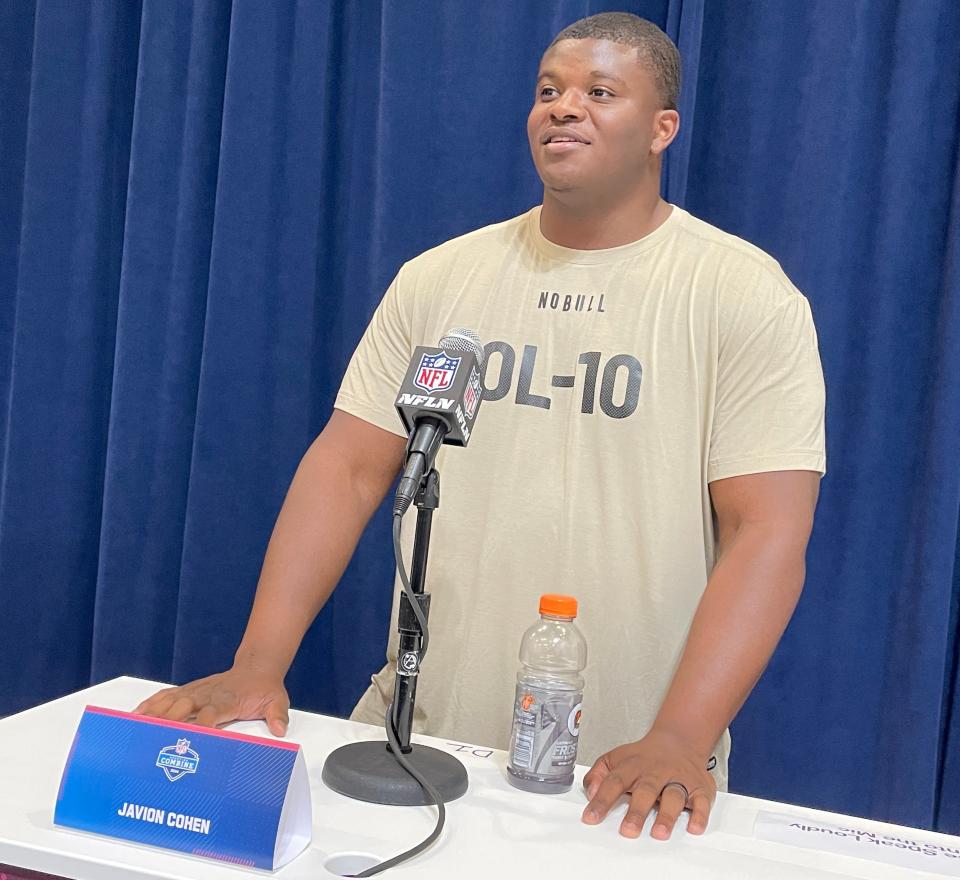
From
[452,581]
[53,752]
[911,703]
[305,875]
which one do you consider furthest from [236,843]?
[911,703]

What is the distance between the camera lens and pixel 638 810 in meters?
1.05

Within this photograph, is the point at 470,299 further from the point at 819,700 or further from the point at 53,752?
the point at 819,700

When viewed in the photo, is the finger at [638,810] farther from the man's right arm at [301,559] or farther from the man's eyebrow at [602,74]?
the man's eyebrow at [602,74]

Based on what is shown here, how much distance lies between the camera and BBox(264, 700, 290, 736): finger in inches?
48.4

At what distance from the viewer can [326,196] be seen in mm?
2496

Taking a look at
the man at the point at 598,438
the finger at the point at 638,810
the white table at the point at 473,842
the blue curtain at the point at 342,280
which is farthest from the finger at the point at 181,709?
the blue curtain at the point at 342,280

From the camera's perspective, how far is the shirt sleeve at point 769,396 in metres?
1.50

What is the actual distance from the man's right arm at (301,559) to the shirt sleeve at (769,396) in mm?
513

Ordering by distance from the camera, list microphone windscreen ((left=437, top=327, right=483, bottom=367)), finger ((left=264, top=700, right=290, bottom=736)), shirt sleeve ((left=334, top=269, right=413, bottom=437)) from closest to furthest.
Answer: microphone windscreen ((left=437, top=327, right=483, bottom=367)) < finger ((left=264, top=700, right=290, bottom=736)) < shirt sleeve ((left=334, top=269, right=413, bottom=437))

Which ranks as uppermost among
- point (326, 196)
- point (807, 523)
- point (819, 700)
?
point (326, 196)

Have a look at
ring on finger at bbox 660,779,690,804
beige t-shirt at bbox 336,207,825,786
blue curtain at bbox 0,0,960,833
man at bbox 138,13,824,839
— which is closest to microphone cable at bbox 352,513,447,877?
ring on finger at bbox 660,779,690,804

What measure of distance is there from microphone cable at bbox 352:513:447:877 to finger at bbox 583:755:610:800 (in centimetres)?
16

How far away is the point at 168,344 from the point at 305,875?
1.85 meters

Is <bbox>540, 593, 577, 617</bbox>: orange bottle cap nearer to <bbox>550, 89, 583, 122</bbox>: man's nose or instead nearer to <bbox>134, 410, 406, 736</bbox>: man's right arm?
<bbox>134, 410, 406, 736</bbox>: man's right arm
